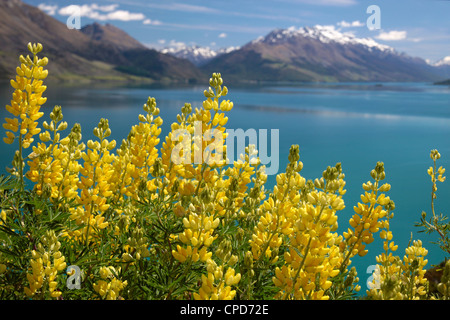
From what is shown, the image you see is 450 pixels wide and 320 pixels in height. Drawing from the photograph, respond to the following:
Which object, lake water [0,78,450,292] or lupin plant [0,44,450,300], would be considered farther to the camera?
lake water [0,78,450,292]

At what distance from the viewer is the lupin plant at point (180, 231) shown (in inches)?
70.6

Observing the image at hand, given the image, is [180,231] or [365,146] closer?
[180,231]

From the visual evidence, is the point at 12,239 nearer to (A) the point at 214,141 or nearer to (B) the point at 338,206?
(A) the point at 214,141

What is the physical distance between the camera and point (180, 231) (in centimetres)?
227

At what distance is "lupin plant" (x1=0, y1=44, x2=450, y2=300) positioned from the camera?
1.79 meters

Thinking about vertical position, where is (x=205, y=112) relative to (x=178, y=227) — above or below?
above

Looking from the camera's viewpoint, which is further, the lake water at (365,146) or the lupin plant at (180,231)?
the lake water at (365,146)
